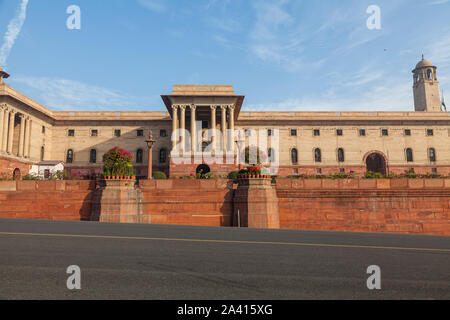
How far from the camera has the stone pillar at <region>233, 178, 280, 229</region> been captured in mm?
16797

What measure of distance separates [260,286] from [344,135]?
171 ft

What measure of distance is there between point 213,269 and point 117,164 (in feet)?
46.1

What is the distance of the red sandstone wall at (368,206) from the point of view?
18.8 meters

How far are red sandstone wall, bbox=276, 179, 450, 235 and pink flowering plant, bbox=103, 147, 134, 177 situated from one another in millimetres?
9403

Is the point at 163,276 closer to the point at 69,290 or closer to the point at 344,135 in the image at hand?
the point at 69,290

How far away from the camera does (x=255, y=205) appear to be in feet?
55.9

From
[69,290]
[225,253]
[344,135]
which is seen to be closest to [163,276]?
[69,290]

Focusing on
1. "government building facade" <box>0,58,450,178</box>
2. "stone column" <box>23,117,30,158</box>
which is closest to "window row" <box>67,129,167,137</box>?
"government building facade" <box>0,58,450,178</box>

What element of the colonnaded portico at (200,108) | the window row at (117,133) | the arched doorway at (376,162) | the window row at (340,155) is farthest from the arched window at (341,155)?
the window row at (117,133)

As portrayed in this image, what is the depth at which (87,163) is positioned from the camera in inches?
1987

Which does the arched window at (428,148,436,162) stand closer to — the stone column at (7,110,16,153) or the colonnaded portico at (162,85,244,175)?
the colonnaded portico at (162,85,244,175)

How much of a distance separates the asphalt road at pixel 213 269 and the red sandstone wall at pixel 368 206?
34.3 ft

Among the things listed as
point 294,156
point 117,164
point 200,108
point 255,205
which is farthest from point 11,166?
point 294,156

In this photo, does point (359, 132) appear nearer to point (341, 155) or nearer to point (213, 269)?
point (341, 155)
